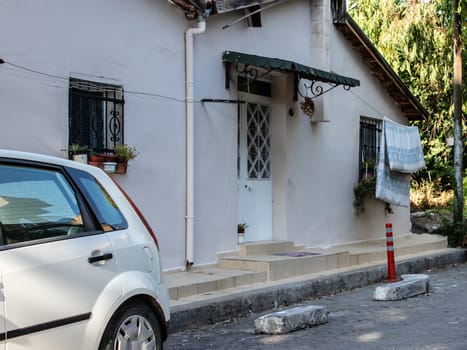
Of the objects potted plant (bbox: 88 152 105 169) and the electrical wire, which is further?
potted plant (bbox: 88 152 105 169)

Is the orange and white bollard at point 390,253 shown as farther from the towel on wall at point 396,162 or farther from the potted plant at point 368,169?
the potted plant at point 368,169

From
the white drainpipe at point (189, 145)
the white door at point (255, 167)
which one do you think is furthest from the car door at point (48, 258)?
the white door at point (255, 167)

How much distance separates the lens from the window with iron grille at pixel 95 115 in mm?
8180

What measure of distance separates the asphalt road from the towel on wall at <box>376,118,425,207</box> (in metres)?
4.08

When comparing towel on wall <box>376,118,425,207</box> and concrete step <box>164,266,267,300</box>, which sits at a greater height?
towel on wall <box>376,118,425,207</box>

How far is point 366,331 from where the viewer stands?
23.9 feet

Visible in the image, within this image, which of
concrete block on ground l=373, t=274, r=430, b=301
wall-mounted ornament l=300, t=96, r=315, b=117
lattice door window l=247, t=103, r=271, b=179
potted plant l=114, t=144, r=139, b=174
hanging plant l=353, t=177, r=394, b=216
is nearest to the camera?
potted plant l=114, t=144, r=139, b=174

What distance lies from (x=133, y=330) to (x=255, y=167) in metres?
7.06

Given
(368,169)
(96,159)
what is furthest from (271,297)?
(368,169)

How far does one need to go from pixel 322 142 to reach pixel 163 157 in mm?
4303

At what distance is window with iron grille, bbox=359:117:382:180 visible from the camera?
1405cm

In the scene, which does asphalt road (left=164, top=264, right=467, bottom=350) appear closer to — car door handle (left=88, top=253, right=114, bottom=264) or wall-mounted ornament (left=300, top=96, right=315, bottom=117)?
car door handle (left=88, top=253, right=114, bottom=264)

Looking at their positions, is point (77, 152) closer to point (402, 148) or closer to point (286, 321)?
point (286, 321)

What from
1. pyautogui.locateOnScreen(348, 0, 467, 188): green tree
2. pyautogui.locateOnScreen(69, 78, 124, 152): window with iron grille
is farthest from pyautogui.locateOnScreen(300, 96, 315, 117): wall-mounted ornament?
pyautogui.locateOnScreen(348, 0, 467, 188): green tree
